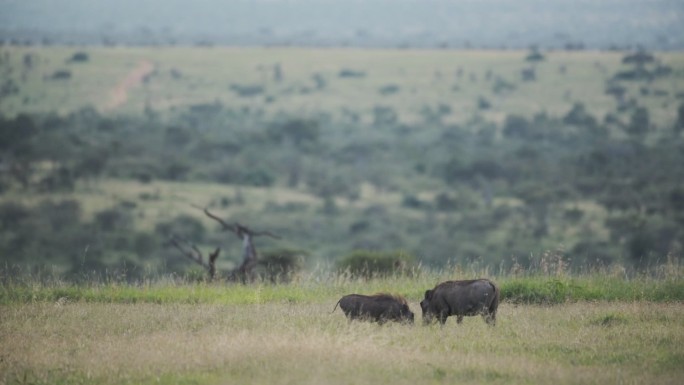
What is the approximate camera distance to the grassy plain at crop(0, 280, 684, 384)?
1105 cm

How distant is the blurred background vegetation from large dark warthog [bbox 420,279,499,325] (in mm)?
8340

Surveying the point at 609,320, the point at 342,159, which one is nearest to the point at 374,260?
the point at 609,320

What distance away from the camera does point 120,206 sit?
58.0 meters

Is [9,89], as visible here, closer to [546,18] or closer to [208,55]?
[208,55]

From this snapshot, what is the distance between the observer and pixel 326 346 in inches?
471

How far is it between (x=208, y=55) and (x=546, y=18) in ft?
286

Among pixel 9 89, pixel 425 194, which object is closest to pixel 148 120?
pixel 9 89

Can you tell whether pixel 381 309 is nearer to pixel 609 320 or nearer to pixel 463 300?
pixel 463 300

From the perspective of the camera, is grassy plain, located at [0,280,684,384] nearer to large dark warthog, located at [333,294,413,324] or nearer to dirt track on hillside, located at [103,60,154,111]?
large dark warthog, located at [333,294,413,324]

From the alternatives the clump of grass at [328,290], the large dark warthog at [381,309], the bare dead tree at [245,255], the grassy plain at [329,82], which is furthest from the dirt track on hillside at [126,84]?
the large dark warthog at [381,309]

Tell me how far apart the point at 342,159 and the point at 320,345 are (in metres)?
62.4

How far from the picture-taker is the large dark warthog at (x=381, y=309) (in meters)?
13.6

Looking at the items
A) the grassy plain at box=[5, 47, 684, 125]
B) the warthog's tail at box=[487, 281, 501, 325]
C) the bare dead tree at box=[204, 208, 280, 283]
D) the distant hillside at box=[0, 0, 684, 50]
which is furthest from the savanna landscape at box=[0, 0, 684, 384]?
the distant hillside at box=[0, 0, 684, 50]

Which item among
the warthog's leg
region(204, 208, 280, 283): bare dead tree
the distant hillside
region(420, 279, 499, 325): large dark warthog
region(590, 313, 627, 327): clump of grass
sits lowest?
region(204, 208, 280, 283): bare dead tree
